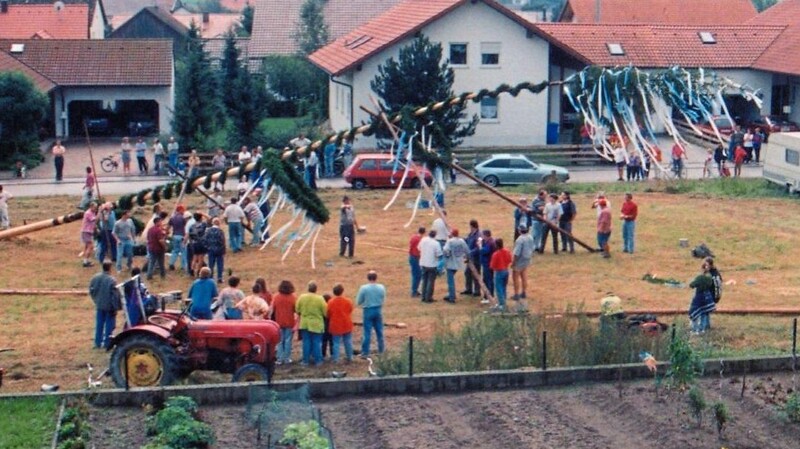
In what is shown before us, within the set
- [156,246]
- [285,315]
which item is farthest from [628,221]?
[285,315]

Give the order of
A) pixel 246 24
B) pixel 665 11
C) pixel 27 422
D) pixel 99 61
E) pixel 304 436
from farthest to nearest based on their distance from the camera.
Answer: pixel 246 24
pixel 665 11
pixel 99 61
pixel 27 422
pixel 304 436

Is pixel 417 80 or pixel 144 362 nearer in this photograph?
pixel 144 362

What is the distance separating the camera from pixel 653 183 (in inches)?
1594

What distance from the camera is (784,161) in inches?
1513

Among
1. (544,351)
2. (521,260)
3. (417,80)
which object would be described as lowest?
(544,351)

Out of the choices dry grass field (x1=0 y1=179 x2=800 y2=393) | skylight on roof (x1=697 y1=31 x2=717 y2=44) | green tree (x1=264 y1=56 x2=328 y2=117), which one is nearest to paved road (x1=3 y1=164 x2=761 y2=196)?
dry grass field (x1=0 y1=179 x2=800 y2=393)

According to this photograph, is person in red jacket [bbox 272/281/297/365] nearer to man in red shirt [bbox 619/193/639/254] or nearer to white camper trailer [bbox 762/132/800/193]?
man in red shirt [bbox 619/193/639/254]

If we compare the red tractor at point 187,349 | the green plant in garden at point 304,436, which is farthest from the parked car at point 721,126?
the green plant in garden at point 304,436

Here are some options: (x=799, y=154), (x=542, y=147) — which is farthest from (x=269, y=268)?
(x=542, y=147)

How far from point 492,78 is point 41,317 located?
94.1 ft

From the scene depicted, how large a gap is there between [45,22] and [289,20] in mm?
13381

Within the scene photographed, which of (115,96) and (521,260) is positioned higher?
(115,96)

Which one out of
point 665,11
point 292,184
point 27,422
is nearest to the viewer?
point 27,422

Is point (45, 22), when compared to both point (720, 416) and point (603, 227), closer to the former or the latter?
point (603, 227)
